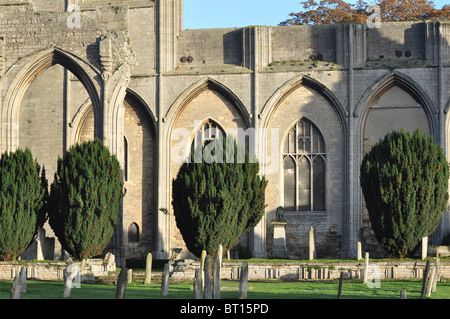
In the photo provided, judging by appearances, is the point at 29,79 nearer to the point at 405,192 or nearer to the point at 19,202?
the point at 19,202

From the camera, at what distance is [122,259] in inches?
1336

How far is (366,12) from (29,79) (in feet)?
70.1

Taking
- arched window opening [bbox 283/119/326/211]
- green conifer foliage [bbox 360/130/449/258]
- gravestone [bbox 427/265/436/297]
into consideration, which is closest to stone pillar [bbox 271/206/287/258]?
arched window opening [bbox 283/119/326/211]

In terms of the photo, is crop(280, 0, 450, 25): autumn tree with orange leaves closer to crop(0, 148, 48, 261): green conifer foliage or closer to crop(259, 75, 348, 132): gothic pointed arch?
crop(259, 75, 348, 132): gothic pointed arch

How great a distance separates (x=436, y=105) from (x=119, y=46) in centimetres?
1272

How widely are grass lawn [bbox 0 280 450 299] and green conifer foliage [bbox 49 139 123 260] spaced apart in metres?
3.54

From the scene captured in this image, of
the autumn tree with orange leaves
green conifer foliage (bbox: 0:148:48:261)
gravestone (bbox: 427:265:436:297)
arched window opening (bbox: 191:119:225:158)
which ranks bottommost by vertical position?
gravestone (bbox: 427:265:436:297)

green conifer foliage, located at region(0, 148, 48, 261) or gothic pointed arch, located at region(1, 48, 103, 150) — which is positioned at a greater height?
gothic pointed arch, located at region(1, 48, 103, 150)

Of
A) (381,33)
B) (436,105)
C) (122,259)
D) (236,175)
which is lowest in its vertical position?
(122,259)

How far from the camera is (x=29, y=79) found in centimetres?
3559

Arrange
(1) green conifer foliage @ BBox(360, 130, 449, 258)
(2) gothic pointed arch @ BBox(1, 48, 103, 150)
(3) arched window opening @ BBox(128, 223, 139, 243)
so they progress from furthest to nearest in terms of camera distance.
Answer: (3) arched window opening @ BBox(128, 223, 139, 243) < (2) gothic pointed arch @ BBox(1, 48, 103, 150) < (1) green conifer foliage @ BBox(360, 130, 449, 258)

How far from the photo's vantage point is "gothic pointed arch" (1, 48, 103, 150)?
34594 millimetres
